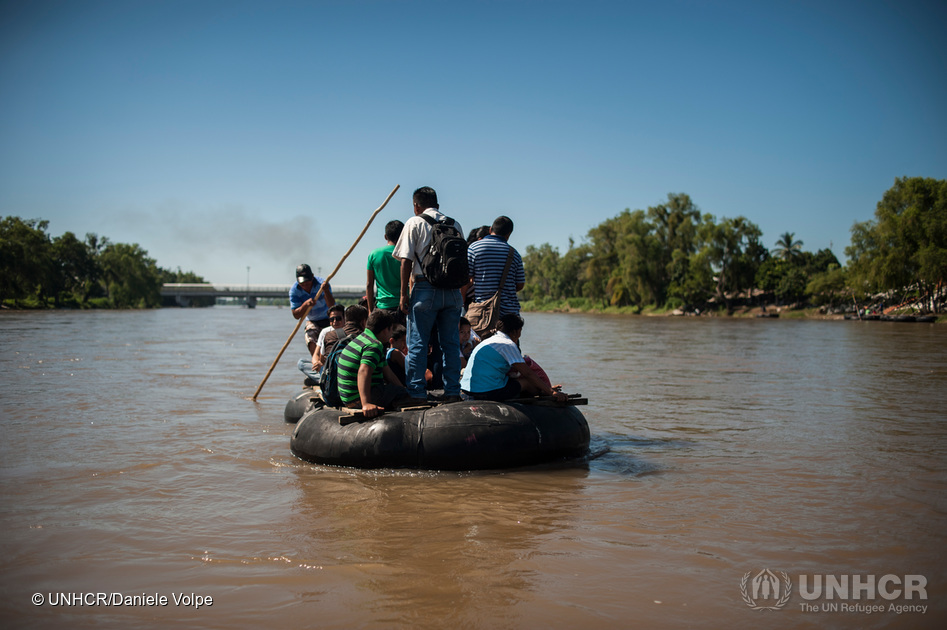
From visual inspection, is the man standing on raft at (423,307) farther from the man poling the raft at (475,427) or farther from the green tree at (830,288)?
the green tree at (830,288)

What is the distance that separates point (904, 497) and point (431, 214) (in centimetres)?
535

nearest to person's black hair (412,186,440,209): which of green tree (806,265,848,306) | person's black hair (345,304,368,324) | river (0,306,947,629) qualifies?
person's black hair (345,304,368,324)

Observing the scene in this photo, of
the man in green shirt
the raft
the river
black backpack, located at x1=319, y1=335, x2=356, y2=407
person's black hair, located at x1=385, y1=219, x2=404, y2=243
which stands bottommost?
the river

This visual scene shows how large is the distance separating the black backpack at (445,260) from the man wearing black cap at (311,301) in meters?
3.64

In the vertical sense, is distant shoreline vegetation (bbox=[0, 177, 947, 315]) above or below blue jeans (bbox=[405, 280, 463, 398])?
above

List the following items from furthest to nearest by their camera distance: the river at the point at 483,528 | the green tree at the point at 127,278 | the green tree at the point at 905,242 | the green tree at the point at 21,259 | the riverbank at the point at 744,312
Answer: the green tree at the point at 127,278 → the green tree at the point at 21,259 → the riverbank at the point at 744,312 → the green tree at the point at 905,242 → the river at the point at 483,528

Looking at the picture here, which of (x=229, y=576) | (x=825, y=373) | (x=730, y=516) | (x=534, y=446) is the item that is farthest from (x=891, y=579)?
(x=825, y=373)

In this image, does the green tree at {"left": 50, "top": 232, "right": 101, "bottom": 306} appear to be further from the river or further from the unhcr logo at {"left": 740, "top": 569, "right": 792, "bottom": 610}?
the unhcr logo at {"left": 740, "top": 569, "right": 792, "bottom": 610}

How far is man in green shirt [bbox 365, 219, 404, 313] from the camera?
7.84 m

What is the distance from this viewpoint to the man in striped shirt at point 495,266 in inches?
310

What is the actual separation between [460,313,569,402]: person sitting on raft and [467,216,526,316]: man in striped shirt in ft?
1.87

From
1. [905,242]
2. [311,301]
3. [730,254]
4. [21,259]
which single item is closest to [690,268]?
[730,254]

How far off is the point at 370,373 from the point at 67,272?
97.6 m

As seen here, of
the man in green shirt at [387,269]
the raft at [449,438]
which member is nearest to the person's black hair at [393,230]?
the man in green shirt at [387,269]
